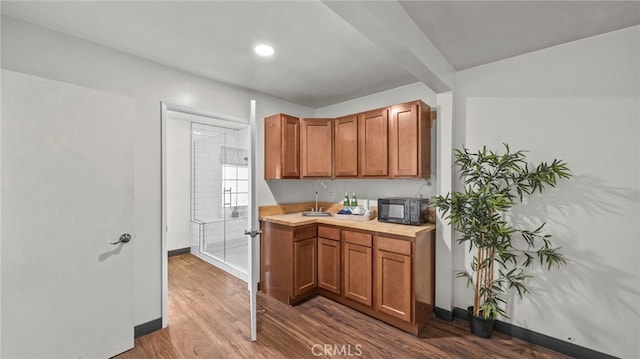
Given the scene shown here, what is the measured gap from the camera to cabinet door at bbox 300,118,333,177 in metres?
3.34

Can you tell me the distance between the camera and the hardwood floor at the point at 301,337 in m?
2.05

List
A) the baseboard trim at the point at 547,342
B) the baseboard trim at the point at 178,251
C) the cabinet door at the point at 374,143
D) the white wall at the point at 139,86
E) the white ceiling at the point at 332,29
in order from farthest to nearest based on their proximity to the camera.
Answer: the baseboard trim at the point at 178,251, the cabinet door at the point at 374,143, the baseboard trim at the point at 547,342, the white wall at the point at 139,86, the white ceiling at the point at 332,29

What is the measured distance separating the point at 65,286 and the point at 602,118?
4.22 metres

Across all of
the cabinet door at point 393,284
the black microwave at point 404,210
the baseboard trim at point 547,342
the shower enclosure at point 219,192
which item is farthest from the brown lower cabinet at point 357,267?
the shower enclosure at point 219,192

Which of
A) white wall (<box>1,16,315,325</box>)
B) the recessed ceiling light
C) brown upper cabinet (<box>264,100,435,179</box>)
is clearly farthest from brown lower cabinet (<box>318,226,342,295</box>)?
the recessed ceiling light

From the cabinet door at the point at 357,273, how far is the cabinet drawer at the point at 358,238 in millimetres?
39

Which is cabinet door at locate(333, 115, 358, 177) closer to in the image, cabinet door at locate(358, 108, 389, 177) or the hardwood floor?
cabinet door at locate(358, 108, 389, 177)

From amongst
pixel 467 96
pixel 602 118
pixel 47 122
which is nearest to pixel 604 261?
pixel 602 118

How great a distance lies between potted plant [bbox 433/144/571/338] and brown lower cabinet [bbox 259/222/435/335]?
0.44 m

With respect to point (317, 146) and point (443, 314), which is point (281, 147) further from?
point (443, 314)

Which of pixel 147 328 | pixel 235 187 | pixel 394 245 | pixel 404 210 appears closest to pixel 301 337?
pixel 394 245

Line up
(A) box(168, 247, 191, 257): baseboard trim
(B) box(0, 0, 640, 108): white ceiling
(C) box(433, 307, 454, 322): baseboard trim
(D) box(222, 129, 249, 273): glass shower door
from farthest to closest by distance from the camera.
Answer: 1. (A) box(168, 247, 191, 257): baseboard trim
2. (D) box(222, 129, 249, 273): glass shower door
3. (C) box(433, 307, 454, 322): baseboard trim
4. (B) box(0, 0, 640, 108): white ceiling

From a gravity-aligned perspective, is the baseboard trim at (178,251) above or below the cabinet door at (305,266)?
below

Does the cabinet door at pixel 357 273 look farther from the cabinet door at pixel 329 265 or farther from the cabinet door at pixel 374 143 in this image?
the cabinet door at pixel 374 143
